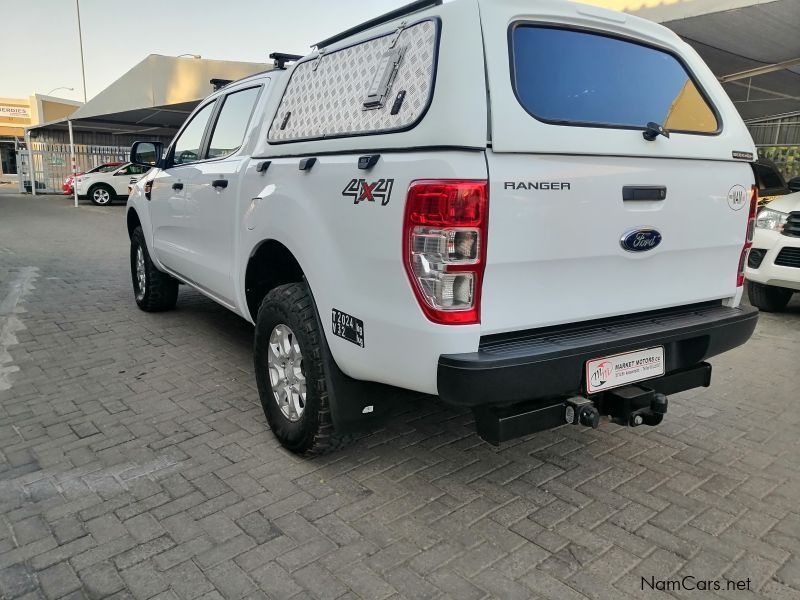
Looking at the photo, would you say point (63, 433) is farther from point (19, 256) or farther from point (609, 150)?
point (19, 256)

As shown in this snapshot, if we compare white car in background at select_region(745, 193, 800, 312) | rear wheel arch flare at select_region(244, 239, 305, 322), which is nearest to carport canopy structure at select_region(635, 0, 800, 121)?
white car in background at select_region(745, 193, 800, 312)

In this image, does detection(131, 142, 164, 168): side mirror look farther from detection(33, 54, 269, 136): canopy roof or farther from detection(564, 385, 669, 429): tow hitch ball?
detection(33, 54, 269, 136): canopy roof

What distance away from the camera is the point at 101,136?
28344 mm

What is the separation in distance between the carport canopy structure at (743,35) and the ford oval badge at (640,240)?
21.1 ft

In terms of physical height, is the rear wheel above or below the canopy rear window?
below

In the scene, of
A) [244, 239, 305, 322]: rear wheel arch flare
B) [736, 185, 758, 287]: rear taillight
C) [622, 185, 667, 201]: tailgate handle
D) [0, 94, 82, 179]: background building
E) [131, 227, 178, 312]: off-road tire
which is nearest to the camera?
[622, 185, 667, 201]: tailgate handle

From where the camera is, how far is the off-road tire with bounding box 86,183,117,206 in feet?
74.6

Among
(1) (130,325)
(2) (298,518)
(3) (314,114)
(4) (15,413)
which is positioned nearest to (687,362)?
(2) (298,518)

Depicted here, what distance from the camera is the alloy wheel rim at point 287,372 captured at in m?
3.11

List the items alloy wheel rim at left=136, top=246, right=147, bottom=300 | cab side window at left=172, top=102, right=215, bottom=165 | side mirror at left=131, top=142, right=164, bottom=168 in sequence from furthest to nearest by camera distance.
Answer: alloy wheel rim at left=136, top=246, right=147, bottom=300 < side mirror at left=131, top=142, right=164, bottom=168 < cab side window at left=172, top=102, right=215, bottom=165

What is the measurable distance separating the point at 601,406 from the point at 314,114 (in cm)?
199

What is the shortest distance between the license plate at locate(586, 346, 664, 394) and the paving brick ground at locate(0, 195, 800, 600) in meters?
0.62
